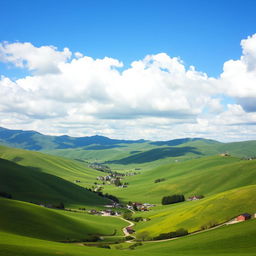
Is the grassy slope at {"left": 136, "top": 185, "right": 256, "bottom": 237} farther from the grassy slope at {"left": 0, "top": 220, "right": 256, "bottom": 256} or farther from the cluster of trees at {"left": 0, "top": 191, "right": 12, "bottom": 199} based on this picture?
the cluster of trees at {"left": 0, "top": 191, "right": 12, "bottom": 199}

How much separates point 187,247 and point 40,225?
54.5 meters

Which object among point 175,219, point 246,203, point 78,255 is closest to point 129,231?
point 175,219

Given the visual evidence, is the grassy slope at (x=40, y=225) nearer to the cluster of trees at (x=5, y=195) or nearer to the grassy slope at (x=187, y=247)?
the grassy slope at (x=187, y=247)

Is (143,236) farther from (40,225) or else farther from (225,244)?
(225,244)

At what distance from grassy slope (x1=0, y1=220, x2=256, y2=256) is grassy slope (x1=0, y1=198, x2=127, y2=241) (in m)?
25.5

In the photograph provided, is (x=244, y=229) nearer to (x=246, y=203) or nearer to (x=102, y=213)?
(x=246, y=203)

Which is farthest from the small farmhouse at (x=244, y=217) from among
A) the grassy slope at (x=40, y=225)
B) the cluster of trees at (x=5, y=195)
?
the cluster of trees at (x=5, y=195)

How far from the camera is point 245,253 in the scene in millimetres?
50250

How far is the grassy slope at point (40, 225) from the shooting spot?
87.4 metres

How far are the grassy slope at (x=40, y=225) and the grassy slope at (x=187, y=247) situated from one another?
2552cm

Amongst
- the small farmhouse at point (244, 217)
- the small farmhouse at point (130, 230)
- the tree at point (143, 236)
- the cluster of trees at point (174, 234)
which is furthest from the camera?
the small farmhouse at point (130, 230)

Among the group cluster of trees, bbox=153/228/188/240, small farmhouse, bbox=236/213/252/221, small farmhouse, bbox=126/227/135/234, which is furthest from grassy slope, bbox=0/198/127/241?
small farmhouse, bbox=236/213/252/221

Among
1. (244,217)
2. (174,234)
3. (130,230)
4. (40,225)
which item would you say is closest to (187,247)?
(244,217)

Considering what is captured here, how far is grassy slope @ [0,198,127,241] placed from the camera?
87375 millimetres
